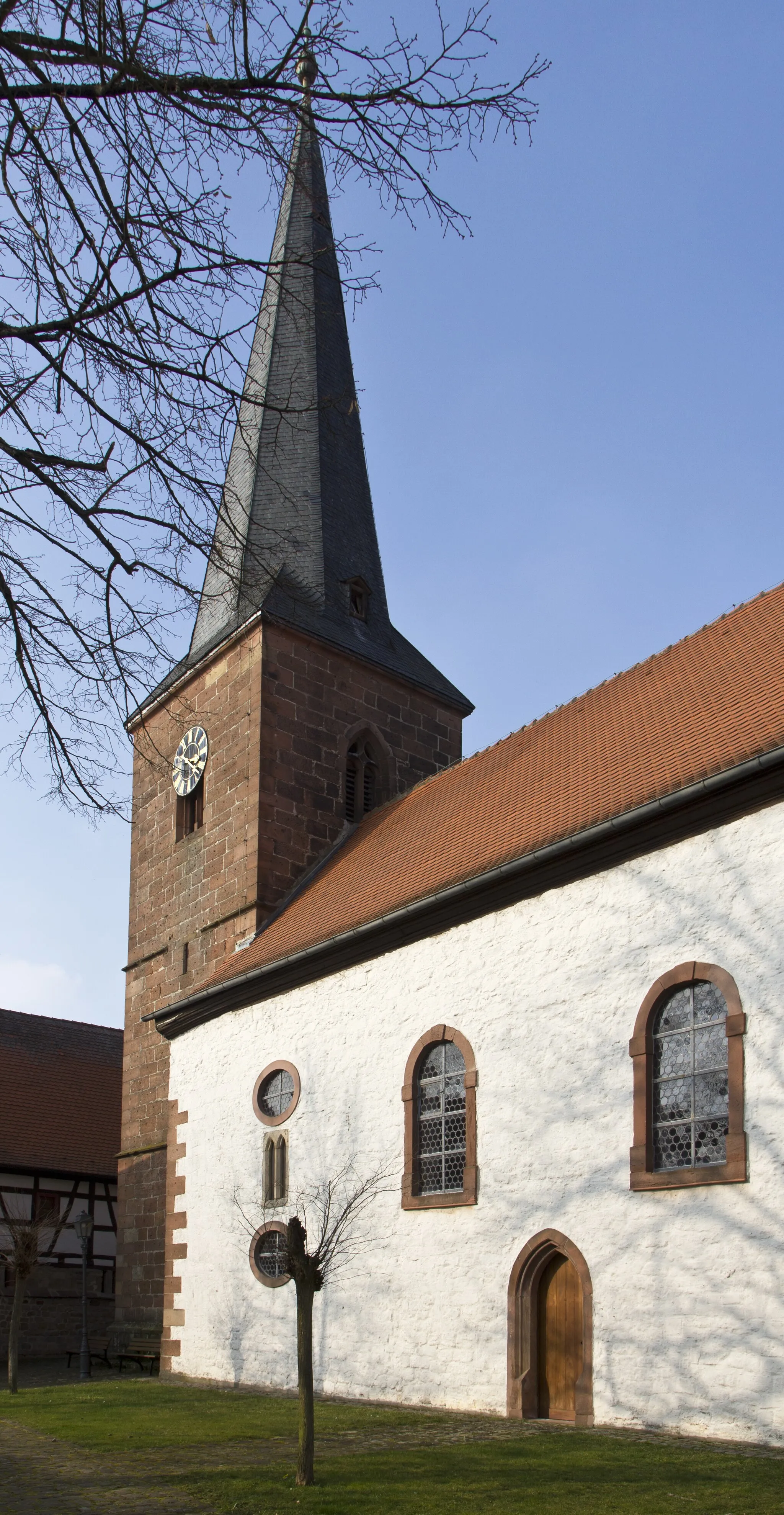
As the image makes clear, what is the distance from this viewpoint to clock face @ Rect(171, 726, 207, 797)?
68.3 ft

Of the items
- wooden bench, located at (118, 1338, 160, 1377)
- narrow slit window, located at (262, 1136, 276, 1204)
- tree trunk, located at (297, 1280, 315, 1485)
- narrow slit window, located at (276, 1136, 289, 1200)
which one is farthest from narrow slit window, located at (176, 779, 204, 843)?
tree trunk, located at (297, 1280, 315, 1485)

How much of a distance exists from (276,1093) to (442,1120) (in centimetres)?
327

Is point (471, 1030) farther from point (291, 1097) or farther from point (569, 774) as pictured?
point (291, 1097)

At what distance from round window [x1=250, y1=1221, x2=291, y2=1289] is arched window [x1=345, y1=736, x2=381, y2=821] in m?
7.09

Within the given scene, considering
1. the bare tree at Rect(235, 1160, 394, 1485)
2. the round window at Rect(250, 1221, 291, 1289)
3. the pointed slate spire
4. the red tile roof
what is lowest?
the round window at Rect(250, 1221, 291, 1289)

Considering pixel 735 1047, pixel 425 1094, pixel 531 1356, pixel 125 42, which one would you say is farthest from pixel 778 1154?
pixel 125 42

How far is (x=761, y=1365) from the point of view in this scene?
8.67 metres

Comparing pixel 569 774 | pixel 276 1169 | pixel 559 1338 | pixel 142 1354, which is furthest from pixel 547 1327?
pixel 142 1354

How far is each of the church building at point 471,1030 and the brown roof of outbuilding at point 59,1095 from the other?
17.8 feet

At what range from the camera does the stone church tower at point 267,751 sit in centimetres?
1897

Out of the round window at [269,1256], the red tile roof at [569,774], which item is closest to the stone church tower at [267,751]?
the red tile roof at [569,774]

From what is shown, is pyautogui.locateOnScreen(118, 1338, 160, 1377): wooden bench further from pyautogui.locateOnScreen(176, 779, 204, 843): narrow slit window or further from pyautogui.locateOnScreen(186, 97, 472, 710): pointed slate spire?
pyautogui.locateOnScreen(186, 97, 472, 710): pointed slate spire

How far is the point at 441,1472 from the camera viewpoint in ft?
26.0

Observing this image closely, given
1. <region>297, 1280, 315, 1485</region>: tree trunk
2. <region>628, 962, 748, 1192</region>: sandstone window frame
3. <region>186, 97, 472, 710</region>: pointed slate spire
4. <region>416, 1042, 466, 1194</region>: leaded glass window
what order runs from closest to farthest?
<region>297, 1280, 315, 1485</region>: tree trunk < <region>628, 962, 748, 1192</region>: sandstone window frame < <region>416, 1042, 466, 1194</region>: leaded glass window < <region>186, 97, 472, 710</region>: pointed slate spire
